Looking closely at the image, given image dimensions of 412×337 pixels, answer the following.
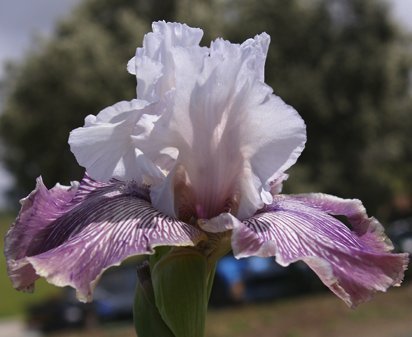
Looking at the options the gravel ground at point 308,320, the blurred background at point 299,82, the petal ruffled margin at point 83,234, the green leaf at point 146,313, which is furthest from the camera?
the blurred background at point 299,82

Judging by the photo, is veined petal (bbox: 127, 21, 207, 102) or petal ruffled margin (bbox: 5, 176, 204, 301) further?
veined petal (bbox: 127, 21, 207, 102)

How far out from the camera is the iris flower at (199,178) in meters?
0.71

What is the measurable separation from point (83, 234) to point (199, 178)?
17cm

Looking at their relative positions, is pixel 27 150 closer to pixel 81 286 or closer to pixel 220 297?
pixel 220 297

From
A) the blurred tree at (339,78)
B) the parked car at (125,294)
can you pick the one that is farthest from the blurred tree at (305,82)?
the parked car at (125,294)

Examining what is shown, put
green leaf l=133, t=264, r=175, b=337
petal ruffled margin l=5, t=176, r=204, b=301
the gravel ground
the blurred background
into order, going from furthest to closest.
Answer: the blurred background
the gravel ground
green leaf l=133, t=264, r=175, b=337
petal ruffled margin l=5, t=176, r=204, b=301

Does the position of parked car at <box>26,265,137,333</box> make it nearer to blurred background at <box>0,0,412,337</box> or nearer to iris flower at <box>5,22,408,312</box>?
blurred background at <box>0,0,412,337</box>

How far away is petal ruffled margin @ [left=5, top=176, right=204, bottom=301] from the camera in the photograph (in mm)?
648

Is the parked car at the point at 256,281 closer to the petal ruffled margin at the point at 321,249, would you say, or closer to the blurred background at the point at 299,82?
the blurred background at the point at 299,82

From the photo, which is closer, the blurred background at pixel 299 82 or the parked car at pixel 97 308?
the parked car at pixel 97 308

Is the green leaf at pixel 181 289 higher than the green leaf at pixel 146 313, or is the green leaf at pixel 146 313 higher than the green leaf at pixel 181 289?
the green leaf at pixel 181 289

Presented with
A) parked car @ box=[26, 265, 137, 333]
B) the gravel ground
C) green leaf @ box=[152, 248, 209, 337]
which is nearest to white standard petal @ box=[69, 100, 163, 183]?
green leaf @ box=[152, 248, 209, 337]

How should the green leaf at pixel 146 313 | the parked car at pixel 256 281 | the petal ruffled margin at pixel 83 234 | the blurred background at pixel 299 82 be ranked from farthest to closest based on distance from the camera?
the blurred background at pixel 299 82
the parked car at pixel 256 281
the green leaf at pixel 146 313
the petal ruffled margin at pixel 83 234

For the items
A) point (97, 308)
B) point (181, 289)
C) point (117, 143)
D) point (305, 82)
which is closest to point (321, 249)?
point (181, 289)
